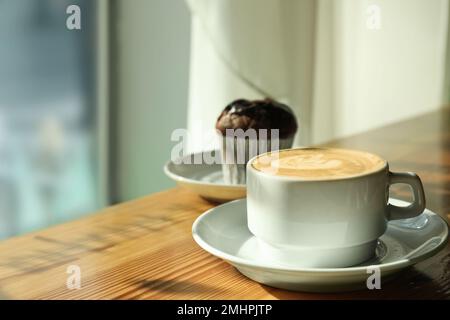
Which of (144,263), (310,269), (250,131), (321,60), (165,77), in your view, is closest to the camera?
(310,269)

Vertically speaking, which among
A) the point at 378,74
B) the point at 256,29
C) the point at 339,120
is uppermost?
the point at 256,29

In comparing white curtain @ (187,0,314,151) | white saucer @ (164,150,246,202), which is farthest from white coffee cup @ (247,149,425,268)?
white curtain @ (187,0,314,151)

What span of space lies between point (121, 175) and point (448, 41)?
1380 mm

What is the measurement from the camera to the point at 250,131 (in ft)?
2.62

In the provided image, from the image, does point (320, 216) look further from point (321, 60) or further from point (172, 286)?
point (321, 60)

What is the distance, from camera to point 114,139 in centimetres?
260

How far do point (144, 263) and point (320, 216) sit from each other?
0.61 feet

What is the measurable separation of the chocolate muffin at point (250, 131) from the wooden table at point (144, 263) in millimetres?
72

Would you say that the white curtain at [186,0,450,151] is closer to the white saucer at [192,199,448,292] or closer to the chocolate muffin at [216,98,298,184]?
the chocolate muffin at [216,98,298,184]

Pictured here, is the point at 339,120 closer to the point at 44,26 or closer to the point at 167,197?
the point at 44,26

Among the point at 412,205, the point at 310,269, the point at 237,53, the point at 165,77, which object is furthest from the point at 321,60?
the point at 310,269
